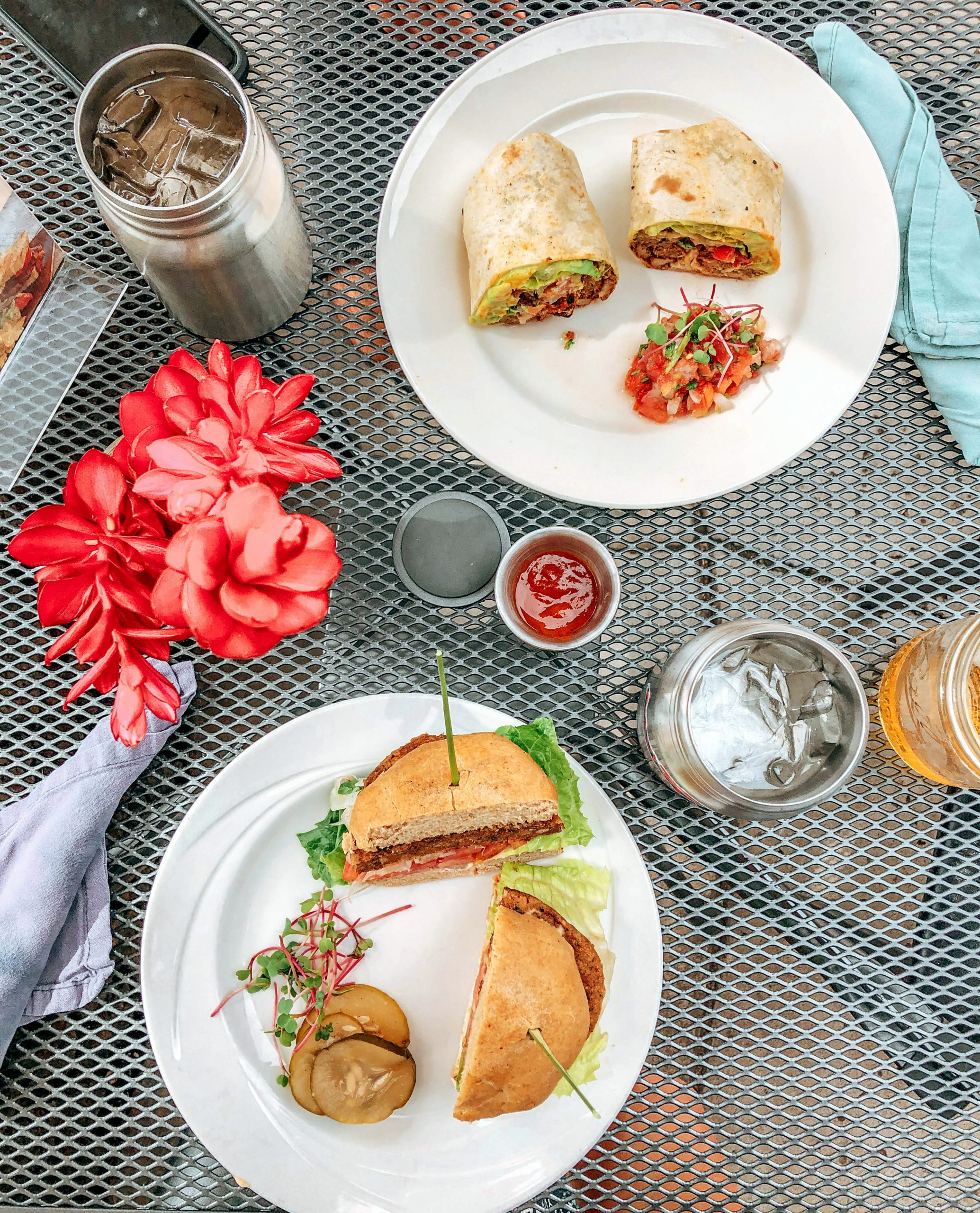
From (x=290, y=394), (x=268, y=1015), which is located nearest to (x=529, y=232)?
(x=290, y=394)

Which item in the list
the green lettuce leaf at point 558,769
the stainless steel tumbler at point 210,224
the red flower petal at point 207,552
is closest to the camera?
the red flower petal at point 207,552

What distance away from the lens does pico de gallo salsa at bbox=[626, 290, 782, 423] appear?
3.74 ft

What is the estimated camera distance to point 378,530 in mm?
1230

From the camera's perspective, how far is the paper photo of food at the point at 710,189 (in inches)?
44.3

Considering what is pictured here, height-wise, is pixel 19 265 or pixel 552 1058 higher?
pixel 19 265

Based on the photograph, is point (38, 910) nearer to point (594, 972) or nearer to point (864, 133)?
point (594, 972)

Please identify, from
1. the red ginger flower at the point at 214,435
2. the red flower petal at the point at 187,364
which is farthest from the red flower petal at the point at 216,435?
the red flower petal at the point at 187,364

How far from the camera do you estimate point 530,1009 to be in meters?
1.04

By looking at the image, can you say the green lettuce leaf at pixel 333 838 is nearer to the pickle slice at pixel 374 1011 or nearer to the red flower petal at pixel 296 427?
the pickle slice at pixel 374 1011

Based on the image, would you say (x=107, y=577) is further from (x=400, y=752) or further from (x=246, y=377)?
(x=400, y=752)

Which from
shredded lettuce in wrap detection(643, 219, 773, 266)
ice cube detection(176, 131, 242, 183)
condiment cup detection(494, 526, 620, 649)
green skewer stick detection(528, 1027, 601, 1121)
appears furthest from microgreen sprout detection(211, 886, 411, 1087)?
shredded lettuce in wrap detection(643, 219, 773, 266)

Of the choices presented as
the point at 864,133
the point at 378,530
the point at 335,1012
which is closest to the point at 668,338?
the point at 864,133

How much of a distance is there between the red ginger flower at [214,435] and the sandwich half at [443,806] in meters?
0.44

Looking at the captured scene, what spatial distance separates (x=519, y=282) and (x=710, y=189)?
0.93 feet
